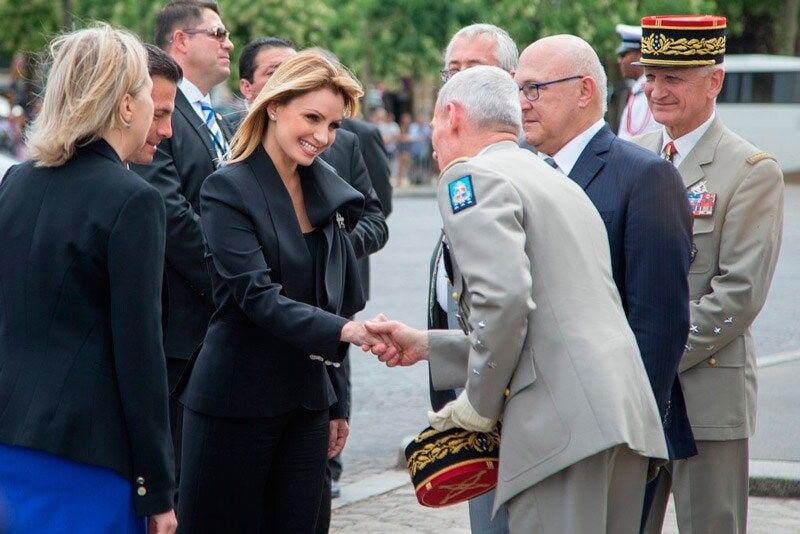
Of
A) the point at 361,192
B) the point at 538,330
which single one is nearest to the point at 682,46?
the point at 538,330

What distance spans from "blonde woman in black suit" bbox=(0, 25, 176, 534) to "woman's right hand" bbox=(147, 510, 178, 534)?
23 millimetres

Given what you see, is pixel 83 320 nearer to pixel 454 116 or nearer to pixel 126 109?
pixel 126 109

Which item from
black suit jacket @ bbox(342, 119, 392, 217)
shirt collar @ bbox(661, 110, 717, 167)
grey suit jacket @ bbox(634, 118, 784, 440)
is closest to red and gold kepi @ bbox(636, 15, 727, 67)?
shirt collar @ bbox(661, 110, 717, 167)

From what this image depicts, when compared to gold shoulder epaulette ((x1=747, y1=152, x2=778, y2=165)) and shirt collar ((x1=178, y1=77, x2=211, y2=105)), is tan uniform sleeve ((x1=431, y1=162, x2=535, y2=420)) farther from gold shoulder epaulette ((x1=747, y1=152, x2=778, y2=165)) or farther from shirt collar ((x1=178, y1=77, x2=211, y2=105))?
shirt collar ((x1=178, y1=77, x2=211, y2=105))

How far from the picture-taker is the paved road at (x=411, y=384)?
7738mm

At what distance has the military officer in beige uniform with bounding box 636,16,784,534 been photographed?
454cm

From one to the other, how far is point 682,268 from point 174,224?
2314mm

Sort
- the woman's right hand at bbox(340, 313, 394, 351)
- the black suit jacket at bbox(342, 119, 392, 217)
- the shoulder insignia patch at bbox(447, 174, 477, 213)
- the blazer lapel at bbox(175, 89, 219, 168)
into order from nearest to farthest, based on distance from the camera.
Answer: the shoulder insignia patch at bbox(447, 174, 477, 213) → the woman's right hand at bbox(340, 313, 394, 351) → the blazer lapel at bbox(175, 89, 219, 168) → the black suit jacket at bbox(342, 119, 392, 217)

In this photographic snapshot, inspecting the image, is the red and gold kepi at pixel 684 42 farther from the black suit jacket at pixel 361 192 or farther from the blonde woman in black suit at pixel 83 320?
the blonde woman in black suit at pixel 83 320

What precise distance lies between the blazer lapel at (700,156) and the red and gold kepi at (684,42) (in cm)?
24

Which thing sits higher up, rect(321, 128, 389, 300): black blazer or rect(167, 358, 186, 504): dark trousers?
rect(321, 128, 389, 300): black blazer

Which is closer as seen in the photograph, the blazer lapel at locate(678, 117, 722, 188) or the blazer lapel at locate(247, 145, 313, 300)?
the blazer lapel at locate(247, 145, 313, 300)

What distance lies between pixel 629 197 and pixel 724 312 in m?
Answer: 0.69

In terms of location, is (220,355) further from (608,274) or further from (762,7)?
(762,7)
